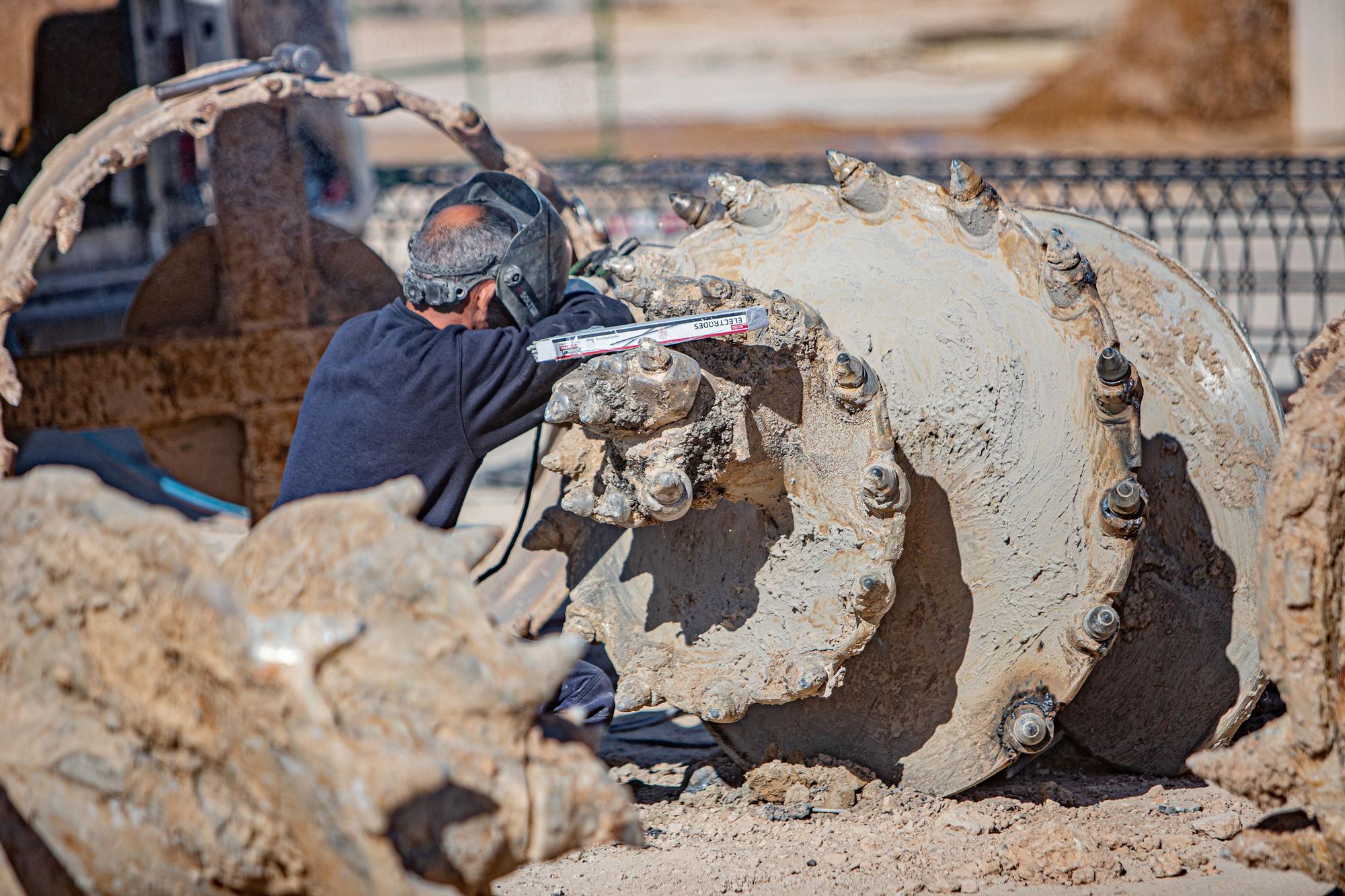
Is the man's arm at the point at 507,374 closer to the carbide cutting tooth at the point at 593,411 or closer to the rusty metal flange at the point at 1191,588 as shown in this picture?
the carbide cutting tooth at the point at 593,411

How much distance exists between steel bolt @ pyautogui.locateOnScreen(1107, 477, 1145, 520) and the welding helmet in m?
1.33

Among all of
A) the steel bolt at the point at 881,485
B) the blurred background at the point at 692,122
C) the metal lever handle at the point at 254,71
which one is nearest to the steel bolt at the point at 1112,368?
the steel bolt at the point at 881,485

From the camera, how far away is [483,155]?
430 centimetres

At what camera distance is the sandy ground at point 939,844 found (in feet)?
8.54

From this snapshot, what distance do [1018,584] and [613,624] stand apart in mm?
982

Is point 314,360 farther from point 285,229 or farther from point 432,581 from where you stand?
point 432,581

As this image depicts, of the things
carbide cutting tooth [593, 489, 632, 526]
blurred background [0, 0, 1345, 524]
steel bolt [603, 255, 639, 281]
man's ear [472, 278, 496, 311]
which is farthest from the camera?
blurred background [0, 0, 1345, 524]

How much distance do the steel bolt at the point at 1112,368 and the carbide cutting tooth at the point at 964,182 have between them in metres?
0.50

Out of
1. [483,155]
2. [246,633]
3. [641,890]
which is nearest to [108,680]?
[246,633]

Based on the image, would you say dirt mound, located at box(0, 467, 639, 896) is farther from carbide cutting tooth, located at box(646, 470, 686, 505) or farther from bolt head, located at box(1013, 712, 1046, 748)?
bolt head, located at box(1013, 712, 1046, 748)

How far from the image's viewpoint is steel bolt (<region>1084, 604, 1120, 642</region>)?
2.73 meters

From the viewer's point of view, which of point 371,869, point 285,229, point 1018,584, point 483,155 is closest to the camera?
point 371,869

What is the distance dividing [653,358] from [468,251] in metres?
0.66

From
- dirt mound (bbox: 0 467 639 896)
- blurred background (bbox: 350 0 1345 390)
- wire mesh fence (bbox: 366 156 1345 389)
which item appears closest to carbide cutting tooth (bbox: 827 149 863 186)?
dirt mound (bbox: 0 467 639 896)
